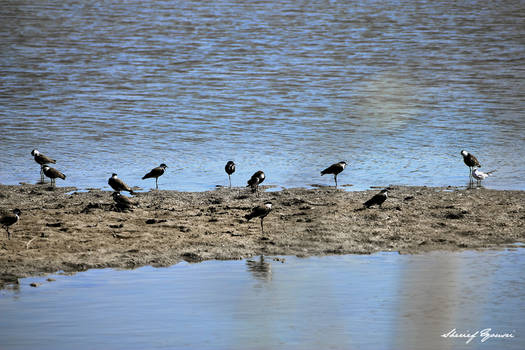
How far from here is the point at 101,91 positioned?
38.6 meters

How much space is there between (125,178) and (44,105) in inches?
588

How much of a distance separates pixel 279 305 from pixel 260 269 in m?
1.65

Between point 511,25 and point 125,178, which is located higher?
point 511,25

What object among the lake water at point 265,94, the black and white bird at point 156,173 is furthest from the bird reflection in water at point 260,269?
the black and white bird at point 156,173

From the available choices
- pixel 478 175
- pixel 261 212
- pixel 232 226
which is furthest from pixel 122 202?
pixel 478 175

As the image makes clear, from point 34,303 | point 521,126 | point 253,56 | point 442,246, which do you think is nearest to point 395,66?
point 253,56

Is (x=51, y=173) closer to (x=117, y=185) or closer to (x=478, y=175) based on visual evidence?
(x=117, y=185)

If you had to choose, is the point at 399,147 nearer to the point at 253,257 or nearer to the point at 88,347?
the point at 253,257

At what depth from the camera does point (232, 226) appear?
16.0m

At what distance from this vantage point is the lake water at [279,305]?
10.6 meters

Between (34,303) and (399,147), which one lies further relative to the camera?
(399,147)

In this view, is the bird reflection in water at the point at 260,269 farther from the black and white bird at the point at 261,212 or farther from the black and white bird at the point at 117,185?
the black and white bird at the point at 117,185

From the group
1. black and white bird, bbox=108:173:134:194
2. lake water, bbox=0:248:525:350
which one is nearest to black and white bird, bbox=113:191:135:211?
black and white bird, bbox=108:173:134:194

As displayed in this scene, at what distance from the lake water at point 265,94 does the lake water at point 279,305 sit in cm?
703
